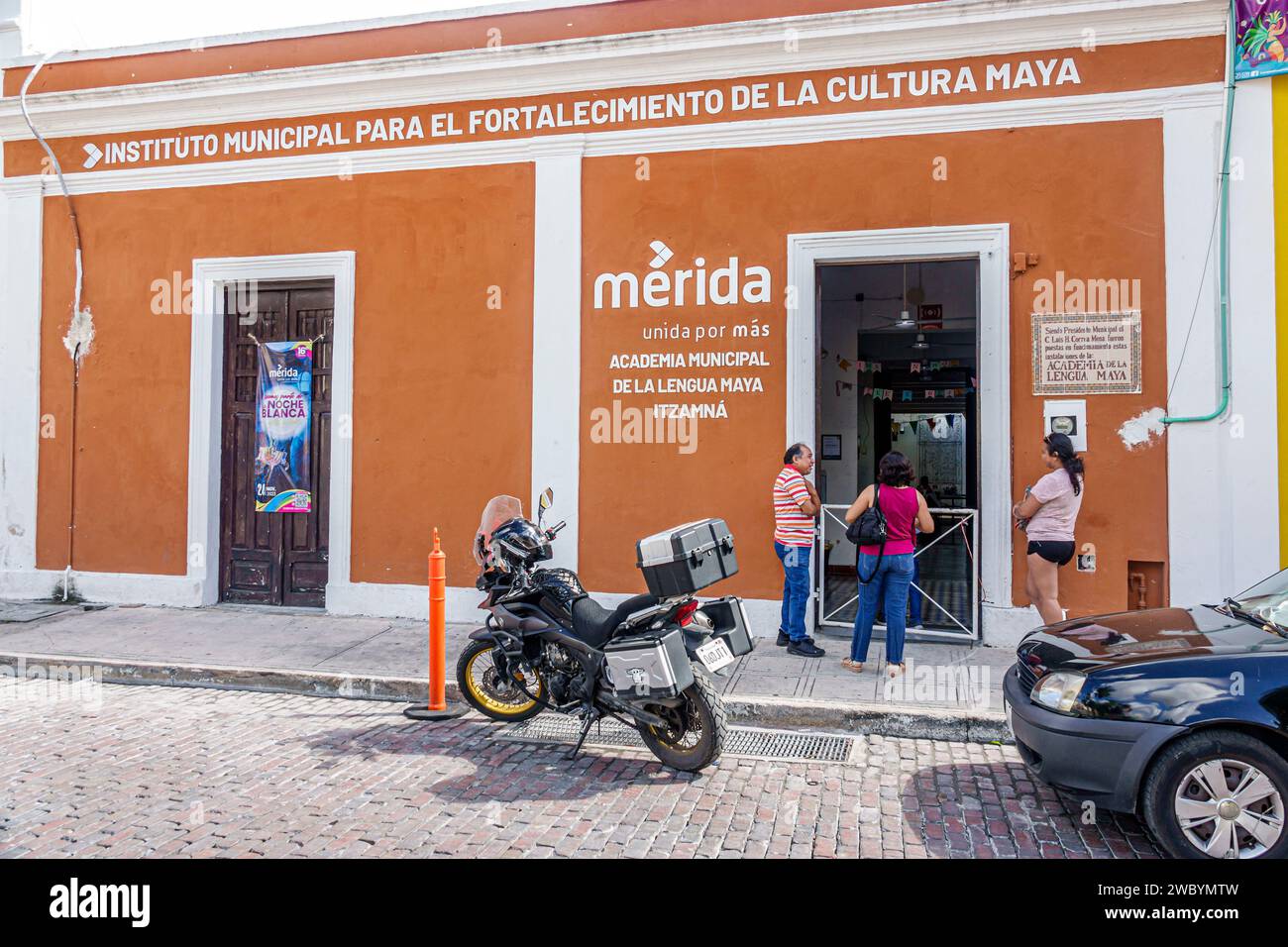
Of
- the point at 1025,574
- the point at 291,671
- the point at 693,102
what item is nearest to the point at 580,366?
the point at 693,102

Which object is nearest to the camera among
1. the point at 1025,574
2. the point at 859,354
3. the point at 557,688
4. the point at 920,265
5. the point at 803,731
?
the point at 557,688

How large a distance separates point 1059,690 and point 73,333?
10.3 meters

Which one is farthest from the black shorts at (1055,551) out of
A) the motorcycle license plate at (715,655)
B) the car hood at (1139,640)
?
the motorcycle license plate at (715,655)

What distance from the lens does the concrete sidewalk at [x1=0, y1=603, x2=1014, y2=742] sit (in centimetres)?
598

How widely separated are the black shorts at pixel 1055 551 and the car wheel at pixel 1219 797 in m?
3.27

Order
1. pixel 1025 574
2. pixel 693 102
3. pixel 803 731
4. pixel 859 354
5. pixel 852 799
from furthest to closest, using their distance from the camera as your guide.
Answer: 1. pixel 859 354
2. pixel 693 102
3. pixel 1025 574
4. pixel 803 731
5. pixel 852 799

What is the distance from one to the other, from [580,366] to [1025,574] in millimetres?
4374

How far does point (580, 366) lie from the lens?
341 inches

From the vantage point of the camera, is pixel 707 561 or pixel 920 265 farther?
pixel 920 265

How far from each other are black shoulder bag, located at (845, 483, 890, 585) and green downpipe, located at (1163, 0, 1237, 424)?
9.00ft

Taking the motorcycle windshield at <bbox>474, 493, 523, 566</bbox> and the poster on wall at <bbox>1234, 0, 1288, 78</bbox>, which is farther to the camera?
the poster on wall at <bbox>1234, 0, 1288, 78</bbox>

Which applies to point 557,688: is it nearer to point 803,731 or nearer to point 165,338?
point 803,731

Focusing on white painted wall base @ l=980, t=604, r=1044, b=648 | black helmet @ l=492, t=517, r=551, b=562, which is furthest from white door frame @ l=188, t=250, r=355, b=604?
white painted wall base @ l=980, t=604, r=1044, b=648

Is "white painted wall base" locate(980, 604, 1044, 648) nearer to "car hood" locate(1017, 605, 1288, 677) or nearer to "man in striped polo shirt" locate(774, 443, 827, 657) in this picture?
"man in striped polo shirt" locate(774, 443, 827, 657)
